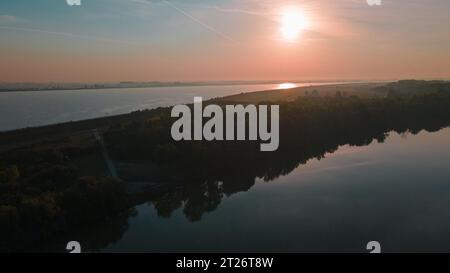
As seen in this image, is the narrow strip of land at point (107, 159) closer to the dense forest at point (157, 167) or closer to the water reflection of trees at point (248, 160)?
the dense forest at point (157, 167)

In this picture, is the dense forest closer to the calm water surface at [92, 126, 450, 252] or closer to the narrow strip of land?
the narrow strip of land

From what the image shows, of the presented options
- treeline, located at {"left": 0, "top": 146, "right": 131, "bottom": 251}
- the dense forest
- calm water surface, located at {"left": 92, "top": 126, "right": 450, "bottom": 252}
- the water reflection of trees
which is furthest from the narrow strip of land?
calm water surface, located at {"left": 92, "top": 126, "right": 450, "bottom": 252}

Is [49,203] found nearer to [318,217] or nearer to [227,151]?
[318,217]

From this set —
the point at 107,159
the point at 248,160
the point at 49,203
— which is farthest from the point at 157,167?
the point at 49,203

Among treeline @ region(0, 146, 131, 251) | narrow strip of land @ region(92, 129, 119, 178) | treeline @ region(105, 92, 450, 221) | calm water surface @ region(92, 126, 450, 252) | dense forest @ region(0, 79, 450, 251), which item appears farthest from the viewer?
narrow strip of land @ region(92, 129, 119, 178)

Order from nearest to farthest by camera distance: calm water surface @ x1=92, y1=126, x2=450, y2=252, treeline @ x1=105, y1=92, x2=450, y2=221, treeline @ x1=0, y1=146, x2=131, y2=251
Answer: treeline @ x1=0, y1=146, x2=131, y2=251 → calm water surface @ x1=92, y1=126, x2=450, y2=252 → treeline @ x1=105, y1=92, x2=450, y2=221

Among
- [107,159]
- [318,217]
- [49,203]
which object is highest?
[107,159]
